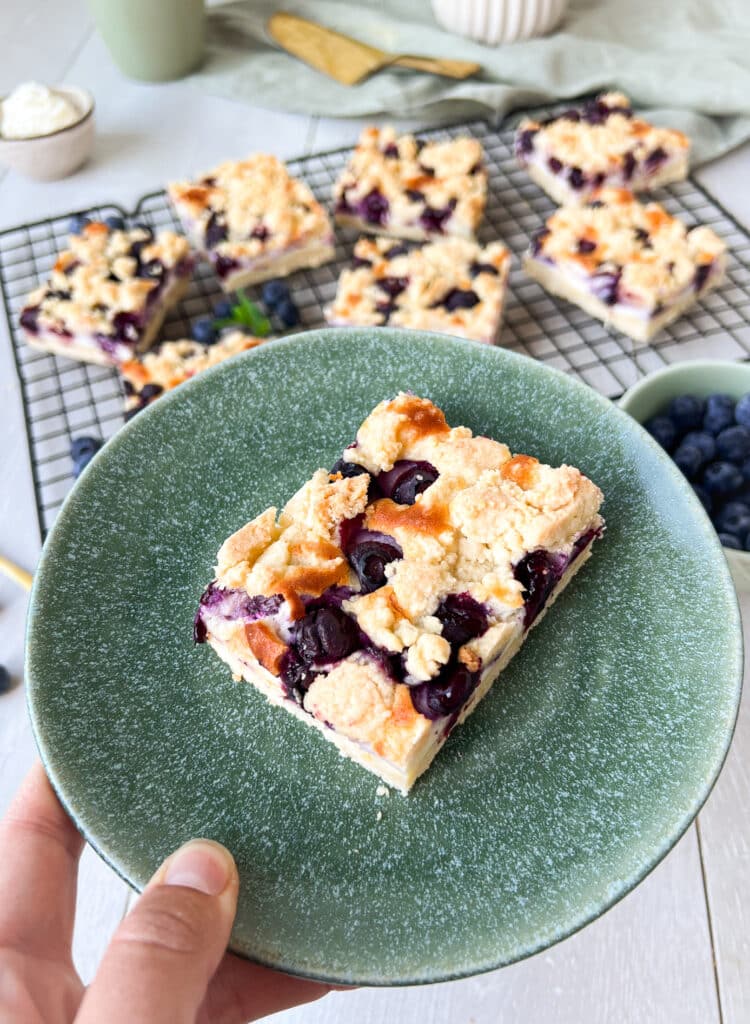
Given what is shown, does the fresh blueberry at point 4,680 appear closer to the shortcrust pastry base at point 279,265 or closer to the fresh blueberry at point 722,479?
the shortcrust pastry base at point 279,265

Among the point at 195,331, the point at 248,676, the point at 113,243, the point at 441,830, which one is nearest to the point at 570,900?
the point at 441,830

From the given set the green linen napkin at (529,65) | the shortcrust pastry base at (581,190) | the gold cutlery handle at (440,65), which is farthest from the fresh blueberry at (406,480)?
the gold cutlery handle at (440,65)

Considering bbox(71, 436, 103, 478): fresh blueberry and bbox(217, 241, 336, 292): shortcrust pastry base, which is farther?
bbox(217, 241, 336, 292): shortcrust pastry base

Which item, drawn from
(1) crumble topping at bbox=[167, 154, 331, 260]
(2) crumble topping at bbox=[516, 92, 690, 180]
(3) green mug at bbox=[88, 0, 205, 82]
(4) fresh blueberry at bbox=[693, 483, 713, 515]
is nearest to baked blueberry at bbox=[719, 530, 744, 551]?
(4) fresh blueberry at bbox=[693, 483, 713, 515]

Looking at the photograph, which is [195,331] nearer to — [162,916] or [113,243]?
[113,243]

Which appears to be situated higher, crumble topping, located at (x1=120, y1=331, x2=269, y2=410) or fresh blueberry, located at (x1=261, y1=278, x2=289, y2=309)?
fresh blueberry, located at (x1=261, y1=278, x2=289, y2=309)

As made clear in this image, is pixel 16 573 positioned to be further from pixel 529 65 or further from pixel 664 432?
pixel 529 65

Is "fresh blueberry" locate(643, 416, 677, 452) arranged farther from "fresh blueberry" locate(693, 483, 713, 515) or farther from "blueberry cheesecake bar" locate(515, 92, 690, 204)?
"blueberry cheesecake bar" locate(515, 92, 690, 204)
